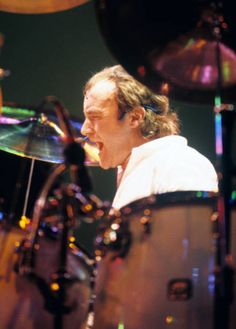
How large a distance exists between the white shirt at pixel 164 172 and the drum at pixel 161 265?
52 centimetres

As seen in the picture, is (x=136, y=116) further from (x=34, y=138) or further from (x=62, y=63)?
(x=62, y=63)

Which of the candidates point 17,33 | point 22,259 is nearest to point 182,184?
point 22,259

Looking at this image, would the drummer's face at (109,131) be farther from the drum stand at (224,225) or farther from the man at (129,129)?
the drum stand at (224,225)

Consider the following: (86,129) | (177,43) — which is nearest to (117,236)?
(177,43)

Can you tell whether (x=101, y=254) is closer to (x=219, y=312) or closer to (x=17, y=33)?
(x=219, y=312)

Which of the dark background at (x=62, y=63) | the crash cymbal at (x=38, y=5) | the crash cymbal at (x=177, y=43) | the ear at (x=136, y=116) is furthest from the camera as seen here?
the dark background at (x=62, y=63)

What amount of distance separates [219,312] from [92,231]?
195 cm

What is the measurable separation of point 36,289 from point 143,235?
13.7 inches

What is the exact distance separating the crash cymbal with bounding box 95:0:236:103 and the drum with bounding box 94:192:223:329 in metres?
0.40

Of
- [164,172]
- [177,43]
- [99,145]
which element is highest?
[99,145]

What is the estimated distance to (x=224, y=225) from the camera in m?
1.51

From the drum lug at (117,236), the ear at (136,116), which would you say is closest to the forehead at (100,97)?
the ear at (136,116)

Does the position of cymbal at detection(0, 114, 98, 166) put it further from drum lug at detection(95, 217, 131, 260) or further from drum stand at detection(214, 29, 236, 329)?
drum stand at detection(214, 29, 236, 329)

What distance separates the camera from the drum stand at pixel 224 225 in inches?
56.9
